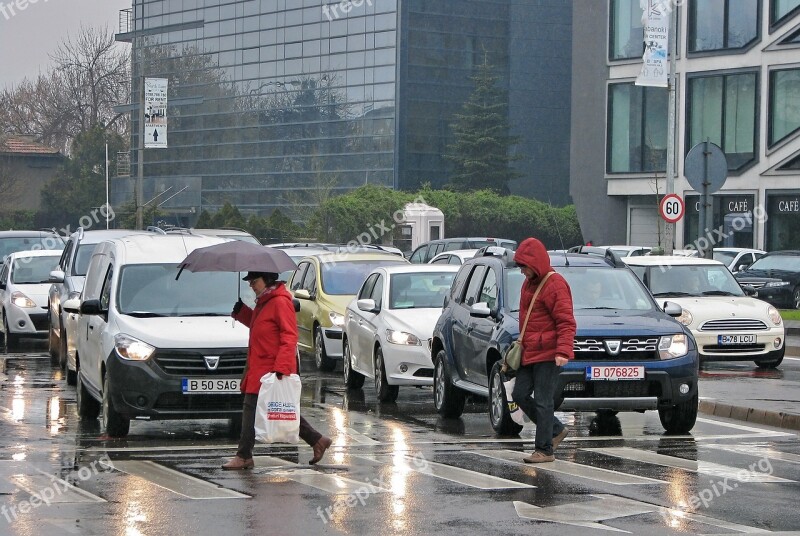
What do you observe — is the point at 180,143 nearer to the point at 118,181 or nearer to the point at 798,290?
the point at 118,181

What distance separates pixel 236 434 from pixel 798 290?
80.8 ft

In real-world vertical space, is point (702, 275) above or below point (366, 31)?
below

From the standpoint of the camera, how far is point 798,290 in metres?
35.1

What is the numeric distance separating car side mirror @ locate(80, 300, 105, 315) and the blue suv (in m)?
3.44

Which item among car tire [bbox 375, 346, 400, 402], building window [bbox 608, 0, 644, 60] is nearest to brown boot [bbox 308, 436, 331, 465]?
car tire [bbox 375, 346, 400, 402]

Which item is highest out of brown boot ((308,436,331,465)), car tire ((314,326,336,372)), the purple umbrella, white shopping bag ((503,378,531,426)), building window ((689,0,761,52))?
building window ((689,0,761,52))

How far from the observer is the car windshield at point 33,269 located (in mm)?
25484

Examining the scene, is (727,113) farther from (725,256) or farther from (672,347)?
(672,347)

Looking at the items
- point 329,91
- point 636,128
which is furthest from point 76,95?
point 636,128

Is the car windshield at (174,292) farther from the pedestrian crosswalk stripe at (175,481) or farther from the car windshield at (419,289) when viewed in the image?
the car windshield at (419,289)

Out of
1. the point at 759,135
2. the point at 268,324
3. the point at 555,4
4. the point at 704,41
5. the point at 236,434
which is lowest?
the point at 236,434

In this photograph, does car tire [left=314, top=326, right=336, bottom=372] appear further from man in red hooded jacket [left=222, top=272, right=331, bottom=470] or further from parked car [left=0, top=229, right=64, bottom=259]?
parked car [left=0, top=229, right=64, bottom=259]

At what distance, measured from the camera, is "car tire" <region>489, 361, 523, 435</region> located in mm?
12938

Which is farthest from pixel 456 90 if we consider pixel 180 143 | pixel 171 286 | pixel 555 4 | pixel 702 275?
pixel 171 286
